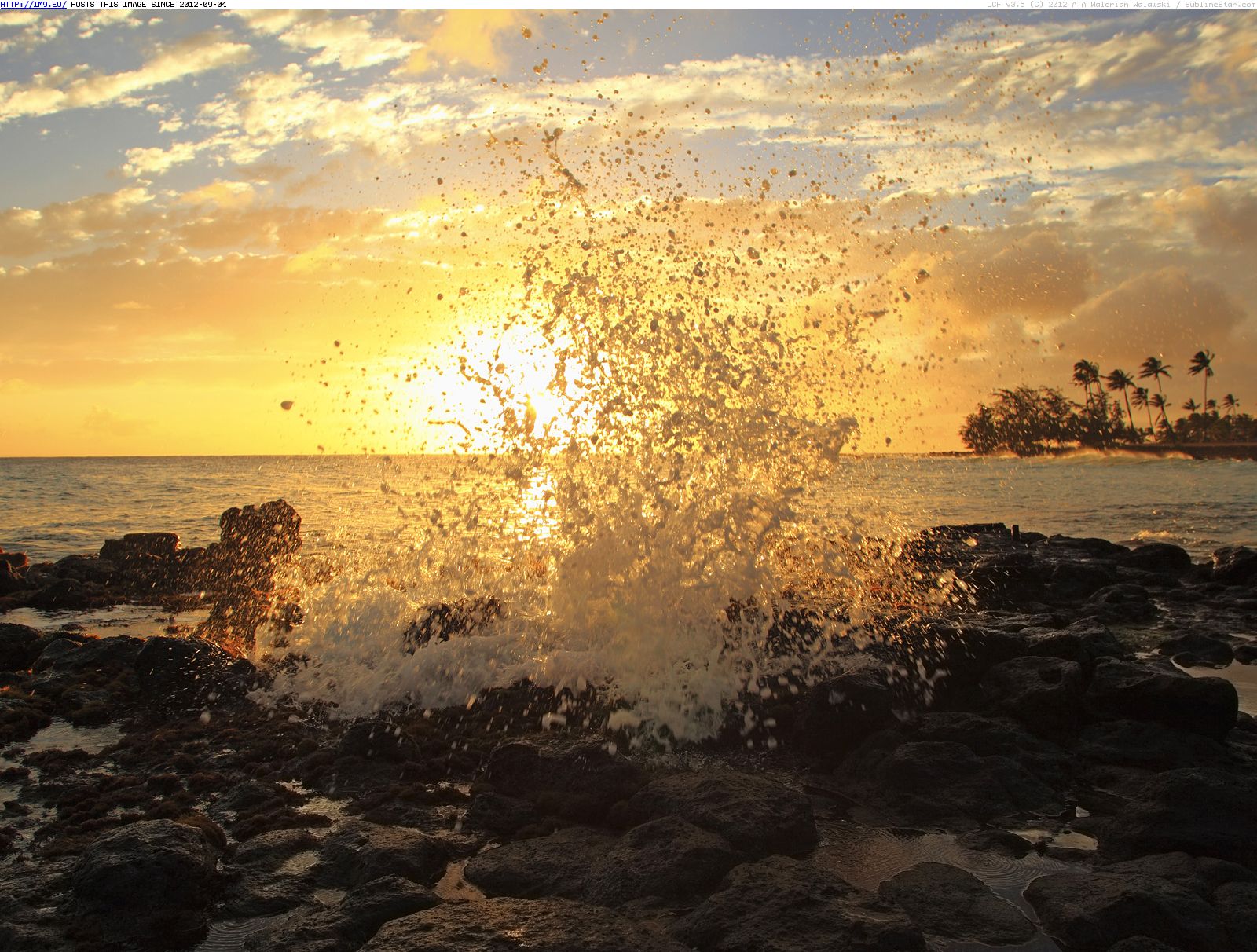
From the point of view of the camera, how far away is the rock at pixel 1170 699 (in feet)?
25.0

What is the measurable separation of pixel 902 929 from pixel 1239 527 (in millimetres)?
34389

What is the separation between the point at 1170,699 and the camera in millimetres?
7793

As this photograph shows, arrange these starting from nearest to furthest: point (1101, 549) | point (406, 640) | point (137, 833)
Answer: point (137, 833), point (406, 640), point (1101, 549)

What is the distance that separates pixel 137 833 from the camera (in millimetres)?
5066

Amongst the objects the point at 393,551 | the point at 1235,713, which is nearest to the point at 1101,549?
the point at 1235,713

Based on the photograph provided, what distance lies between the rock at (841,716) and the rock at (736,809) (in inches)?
55.4

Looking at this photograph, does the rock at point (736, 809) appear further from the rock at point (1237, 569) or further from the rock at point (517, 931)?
the rock at point (1237, 569)

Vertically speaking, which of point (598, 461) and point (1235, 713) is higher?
point (598, 461)

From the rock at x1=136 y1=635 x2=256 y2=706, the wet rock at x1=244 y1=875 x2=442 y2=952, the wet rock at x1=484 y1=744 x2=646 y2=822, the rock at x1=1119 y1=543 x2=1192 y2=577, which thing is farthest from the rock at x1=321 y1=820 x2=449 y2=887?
the rock at x1=1119 y1=543 x2=1192 y2=577

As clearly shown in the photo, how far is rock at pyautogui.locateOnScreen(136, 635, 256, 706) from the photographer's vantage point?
8781 millimetres

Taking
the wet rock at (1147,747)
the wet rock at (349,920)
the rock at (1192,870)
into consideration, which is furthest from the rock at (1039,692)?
the wet rock at (349,920)

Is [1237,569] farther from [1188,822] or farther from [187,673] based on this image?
[187,673]

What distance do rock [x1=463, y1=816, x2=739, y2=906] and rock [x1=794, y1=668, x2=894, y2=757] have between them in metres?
2.30

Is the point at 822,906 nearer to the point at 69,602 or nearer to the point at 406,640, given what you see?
the point at 406,640
